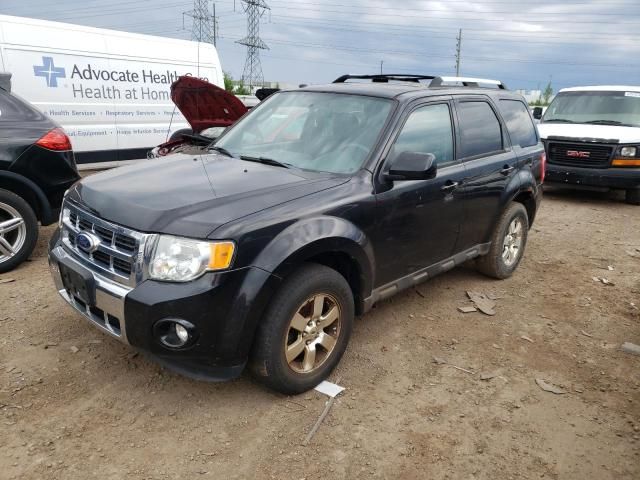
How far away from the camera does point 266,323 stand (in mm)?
2742

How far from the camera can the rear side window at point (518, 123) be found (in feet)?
15.9

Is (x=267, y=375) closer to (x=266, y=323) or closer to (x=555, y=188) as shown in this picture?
(x=266, y=323)

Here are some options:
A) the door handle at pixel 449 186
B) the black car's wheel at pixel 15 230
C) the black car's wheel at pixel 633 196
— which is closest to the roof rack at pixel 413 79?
the door handle at pixel 449 186

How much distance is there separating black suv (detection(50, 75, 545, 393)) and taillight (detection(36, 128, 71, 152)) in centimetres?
165

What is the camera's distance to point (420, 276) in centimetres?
390

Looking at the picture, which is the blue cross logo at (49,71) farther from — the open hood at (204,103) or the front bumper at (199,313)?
the front bumper at (199,313)

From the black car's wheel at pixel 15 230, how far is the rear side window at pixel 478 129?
379cm

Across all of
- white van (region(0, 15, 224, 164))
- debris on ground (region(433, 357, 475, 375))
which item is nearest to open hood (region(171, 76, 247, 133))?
white van (region(0, 15, 224, 164))

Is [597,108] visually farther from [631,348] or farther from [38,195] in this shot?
[38,195]

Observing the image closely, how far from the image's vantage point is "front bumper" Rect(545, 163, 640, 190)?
28.8 ft

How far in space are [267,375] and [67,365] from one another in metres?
1.36

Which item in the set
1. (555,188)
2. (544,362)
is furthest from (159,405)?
(555,188)

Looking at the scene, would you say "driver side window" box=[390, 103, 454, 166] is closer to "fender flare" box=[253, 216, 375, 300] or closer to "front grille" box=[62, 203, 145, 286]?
"fender flare" box=[253, 216, 375, 300]

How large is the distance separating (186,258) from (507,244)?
11.6 feet
